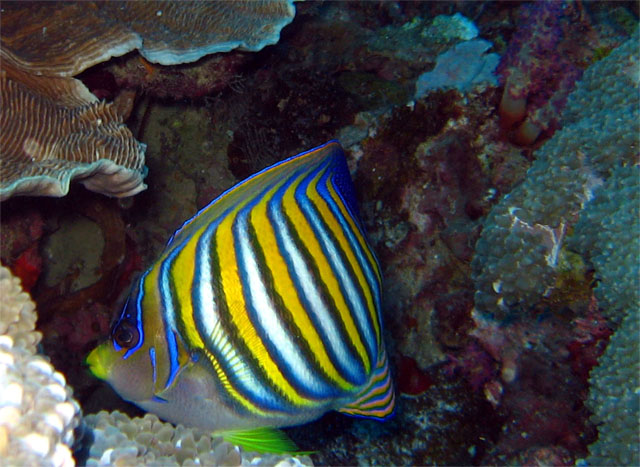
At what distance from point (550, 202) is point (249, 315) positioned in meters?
2.16

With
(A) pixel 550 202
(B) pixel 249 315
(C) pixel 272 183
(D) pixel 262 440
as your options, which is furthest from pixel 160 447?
(A) pixel 550 202

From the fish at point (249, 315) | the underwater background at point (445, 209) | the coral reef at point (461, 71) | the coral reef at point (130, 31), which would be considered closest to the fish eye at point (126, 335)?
the fish at point (249, 315)

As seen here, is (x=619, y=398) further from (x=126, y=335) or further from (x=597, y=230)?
(x=126, y=335)

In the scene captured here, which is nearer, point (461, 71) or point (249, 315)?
point (249, 315)

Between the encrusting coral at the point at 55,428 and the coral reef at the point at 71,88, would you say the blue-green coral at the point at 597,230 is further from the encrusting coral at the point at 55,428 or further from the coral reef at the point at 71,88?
the coral reef at the point at 71,88

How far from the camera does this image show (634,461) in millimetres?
2334

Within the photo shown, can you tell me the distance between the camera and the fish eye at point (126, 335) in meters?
1.38

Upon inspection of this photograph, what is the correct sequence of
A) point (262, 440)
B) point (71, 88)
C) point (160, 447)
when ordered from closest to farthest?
point (262, 440), point (160, 447), point (71, 88)

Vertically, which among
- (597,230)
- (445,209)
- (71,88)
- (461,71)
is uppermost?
(71,88)

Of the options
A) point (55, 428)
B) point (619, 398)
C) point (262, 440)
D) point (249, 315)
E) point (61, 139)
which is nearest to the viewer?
point (55, 428)

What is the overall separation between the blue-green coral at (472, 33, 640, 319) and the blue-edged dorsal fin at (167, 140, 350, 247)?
60.5 inches

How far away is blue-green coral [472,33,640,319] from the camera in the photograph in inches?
108

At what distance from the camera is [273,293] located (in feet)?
4.68

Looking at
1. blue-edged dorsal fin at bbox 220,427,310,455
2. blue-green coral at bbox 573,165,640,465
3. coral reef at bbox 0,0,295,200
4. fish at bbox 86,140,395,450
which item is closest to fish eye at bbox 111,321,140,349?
fish at bbox 86,140,395,450
